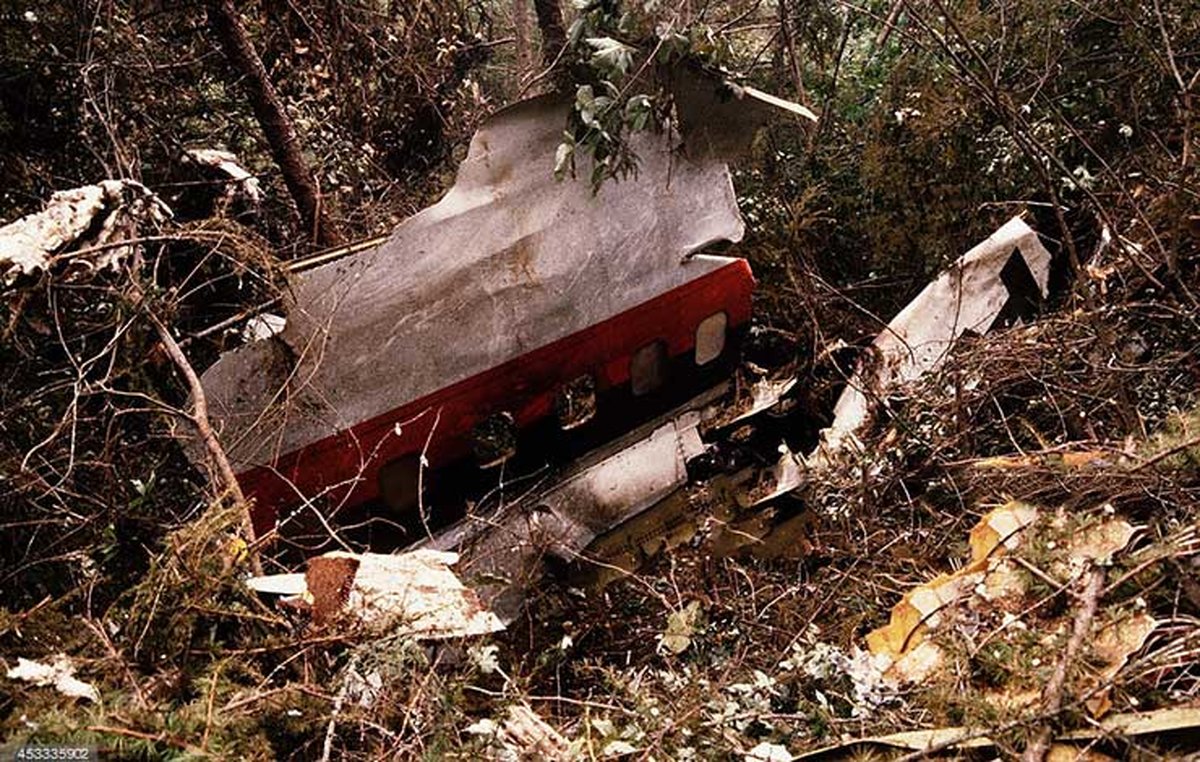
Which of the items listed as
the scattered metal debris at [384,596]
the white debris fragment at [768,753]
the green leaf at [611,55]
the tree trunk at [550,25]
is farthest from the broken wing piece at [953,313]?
the tree trunk at [550,25]

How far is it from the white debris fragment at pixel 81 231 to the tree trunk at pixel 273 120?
168 centimetres

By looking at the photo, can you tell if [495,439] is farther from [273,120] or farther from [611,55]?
[273,120]

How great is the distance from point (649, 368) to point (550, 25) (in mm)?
3042

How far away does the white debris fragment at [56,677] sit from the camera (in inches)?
87.4

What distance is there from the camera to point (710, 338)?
442 centimetres

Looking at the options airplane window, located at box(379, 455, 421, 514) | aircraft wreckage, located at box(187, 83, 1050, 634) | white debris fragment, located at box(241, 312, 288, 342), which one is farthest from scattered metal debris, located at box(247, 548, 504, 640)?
white debris fragment, located at box(241, 312, 288, 342)

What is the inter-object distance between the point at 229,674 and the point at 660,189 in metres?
2.69

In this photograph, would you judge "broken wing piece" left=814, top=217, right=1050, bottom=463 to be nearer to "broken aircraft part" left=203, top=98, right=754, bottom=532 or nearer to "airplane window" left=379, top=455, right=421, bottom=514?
"broken aircraft part" left=203, top=98, right=754, bottom=532

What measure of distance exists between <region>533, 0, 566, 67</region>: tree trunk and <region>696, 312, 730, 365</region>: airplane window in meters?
2.58

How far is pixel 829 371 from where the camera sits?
17.4 feet

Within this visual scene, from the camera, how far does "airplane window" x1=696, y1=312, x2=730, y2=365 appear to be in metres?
4.34

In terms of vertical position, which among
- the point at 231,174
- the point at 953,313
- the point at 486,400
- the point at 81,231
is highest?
the point at 81,231

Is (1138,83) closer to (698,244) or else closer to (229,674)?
(698,244)

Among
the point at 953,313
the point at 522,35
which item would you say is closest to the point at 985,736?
the point at 953,313
